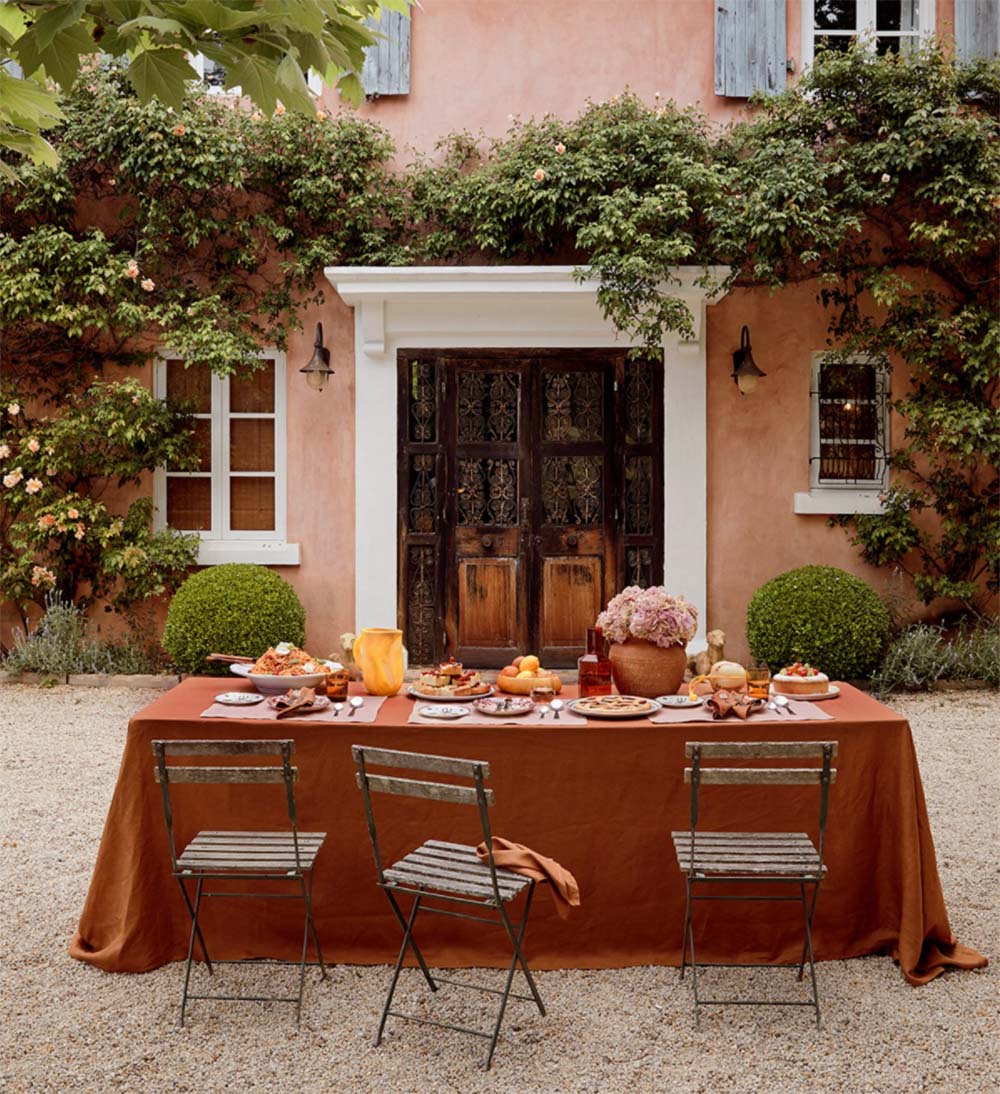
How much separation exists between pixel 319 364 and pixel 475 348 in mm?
1243

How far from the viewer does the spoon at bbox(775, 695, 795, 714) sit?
153 inches

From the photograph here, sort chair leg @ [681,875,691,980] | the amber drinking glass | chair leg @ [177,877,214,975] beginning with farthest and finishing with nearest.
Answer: the amber drinking glass → chair leg @ [177,877,214,975] → chair leg @ [681,875,691,980]

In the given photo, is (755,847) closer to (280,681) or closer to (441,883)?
(441,883)

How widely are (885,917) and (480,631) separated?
18.2 feet

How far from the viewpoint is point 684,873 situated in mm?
3555

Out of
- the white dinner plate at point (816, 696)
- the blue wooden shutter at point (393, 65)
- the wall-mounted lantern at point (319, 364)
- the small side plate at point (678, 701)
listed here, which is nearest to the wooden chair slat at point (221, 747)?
the small side plate at point (678, 701)

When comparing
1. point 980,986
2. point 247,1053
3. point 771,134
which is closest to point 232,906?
point 247,1053

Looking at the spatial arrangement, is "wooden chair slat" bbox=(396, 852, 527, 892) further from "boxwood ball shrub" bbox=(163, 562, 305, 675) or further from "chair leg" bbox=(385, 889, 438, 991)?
"boxwood ball shrub" bbox=(163, 562, 305, 675)

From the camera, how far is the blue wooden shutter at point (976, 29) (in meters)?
8.89

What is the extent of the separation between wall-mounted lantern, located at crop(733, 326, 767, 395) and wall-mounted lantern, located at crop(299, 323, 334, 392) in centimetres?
325

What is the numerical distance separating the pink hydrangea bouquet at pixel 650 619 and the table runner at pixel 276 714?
908 millimetres

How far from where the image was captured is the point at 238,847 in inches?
139

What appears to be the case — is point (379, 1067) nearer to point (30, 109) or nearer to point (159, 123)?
point (30, 109)

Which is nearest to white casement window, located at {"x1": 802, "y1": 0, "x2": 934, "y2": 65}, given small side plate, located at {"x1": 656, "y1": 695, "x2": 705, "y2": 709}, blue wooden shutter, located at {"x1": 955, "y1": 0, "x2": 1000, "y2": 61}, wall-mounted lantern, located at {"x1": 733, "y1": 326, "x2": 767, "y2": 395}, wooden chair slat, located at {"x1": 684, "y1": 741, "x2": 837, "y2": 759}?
blue wooden shutter, located at {"x1": 955, "y1": 0, "x2": 1000, "y2": 61}
